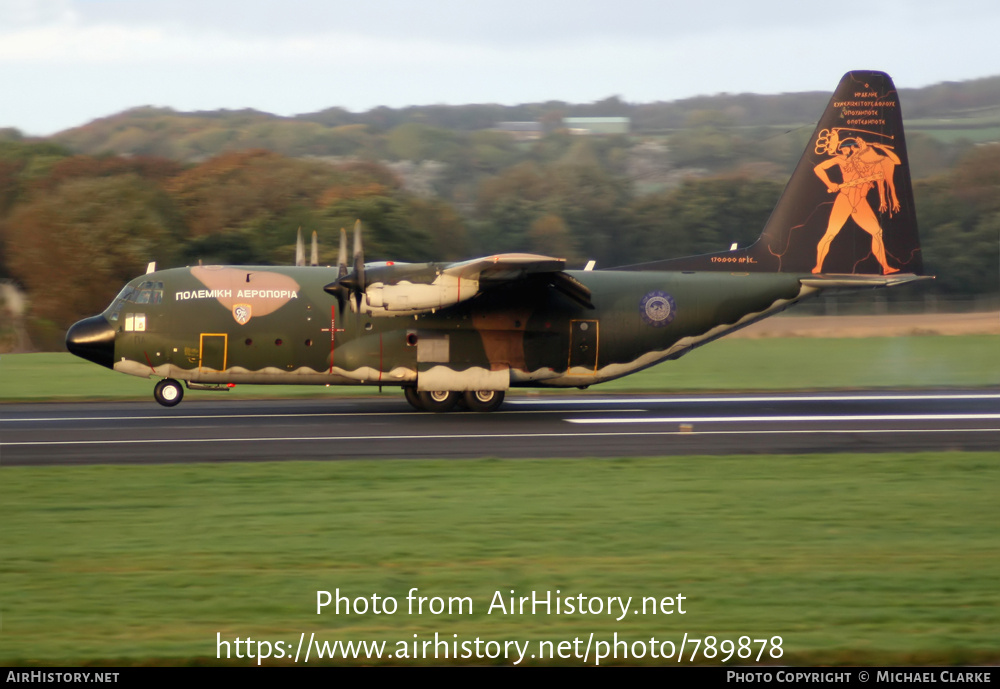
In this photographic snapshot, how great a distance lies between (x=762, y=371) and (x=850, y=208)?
364 inches

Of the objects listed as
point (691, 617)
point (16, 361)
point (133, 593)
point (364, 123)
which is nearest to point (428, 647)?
point (691, 617)

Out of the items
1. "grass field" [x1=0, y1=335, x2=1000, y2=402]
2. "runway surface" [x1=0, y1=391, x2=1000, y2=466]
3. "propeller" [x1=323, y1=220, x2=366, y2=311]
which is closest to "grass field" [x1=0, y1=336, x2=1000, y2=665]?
"runway surface" [x1=0, y1=391, x2=1000, y2=466]

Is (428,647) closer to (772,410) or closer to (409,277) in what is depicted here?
(409,277)

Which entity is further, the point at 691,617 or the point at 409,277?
the point at 409,277

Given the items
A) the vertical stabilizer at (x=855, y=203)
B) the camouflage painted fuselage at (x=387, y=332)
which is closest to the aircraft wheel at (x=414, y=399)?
the camouflage painted fuselage at (x=387, y=332)

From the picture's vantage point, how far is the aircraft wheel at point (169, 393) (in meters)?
19.4

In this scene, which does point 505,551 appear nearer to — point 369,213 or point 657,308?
point 657,308

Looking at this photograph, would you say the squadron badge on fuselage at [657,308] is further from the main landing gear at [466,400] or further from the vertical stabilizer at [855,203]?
the main landing gear at [466,400]

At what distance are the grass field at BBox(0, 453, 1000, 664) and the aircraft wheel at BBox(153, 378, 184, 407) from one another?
6040 millimetres

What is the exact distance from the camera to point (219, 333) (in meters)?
19.0

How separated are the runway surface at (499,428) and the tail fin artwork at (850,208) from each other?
9.95 ft

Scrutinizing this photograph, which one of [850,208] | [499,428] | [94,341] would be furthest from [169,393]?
[850,208]

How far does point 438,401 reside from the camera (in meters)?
20.1

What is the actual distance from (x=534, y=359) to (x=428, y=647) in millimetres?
13306
